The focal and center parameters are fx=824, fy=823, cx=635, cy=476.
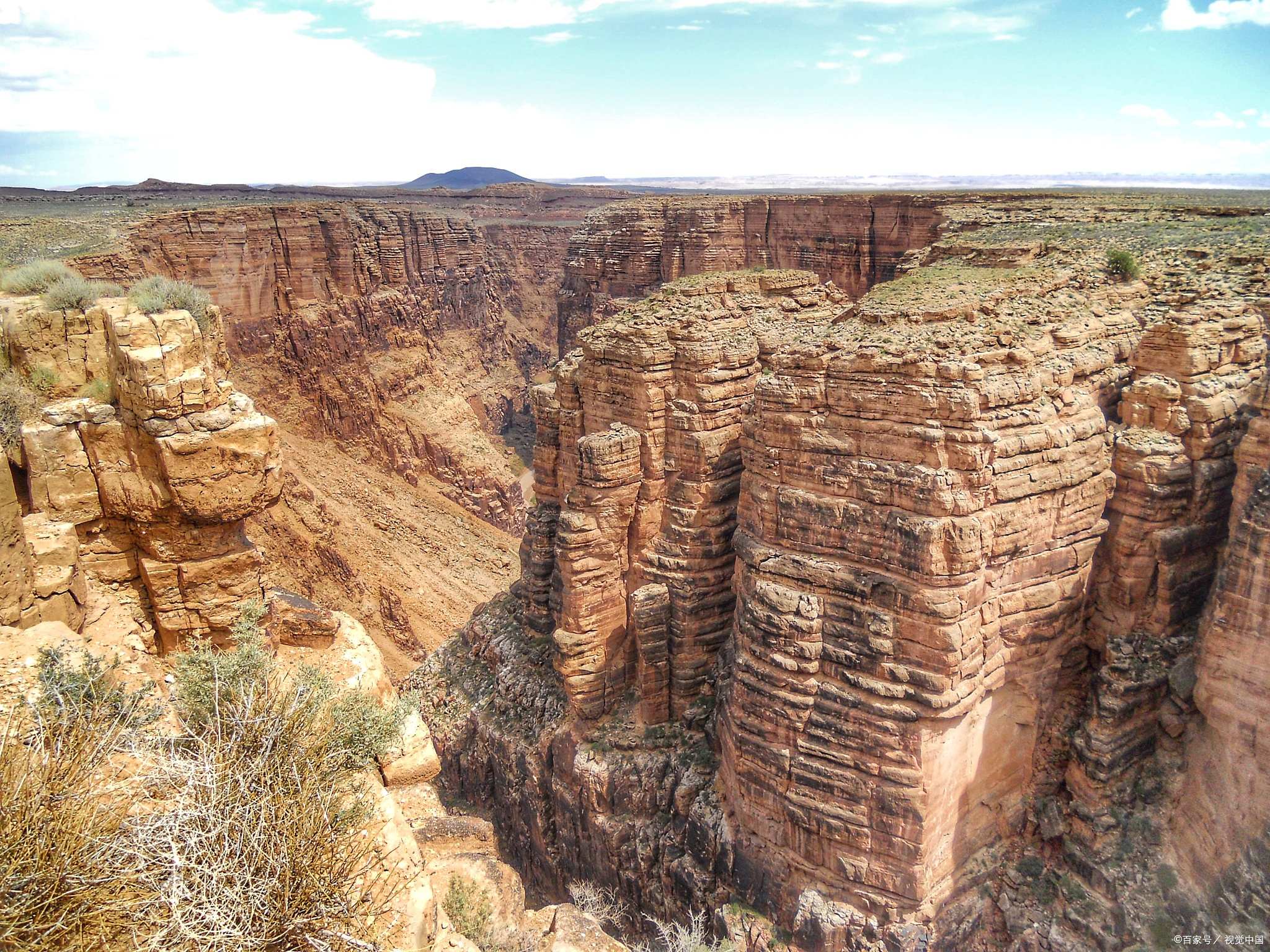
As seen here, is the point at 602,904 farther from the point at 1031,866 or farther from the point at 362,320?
the point at 362,320

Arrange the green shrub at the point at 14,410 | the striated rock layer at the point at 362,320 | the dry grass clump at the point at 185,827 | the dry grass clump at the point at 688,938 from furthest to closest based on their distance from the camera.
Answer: the striated rock layer at the point at 362,320 < the dry grass clump at the point at 688,938 < the green shrub at the point at 14,410 < the dry grass clump at the point at 185,827

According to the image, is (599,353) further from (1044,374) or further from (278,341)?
(278,341)

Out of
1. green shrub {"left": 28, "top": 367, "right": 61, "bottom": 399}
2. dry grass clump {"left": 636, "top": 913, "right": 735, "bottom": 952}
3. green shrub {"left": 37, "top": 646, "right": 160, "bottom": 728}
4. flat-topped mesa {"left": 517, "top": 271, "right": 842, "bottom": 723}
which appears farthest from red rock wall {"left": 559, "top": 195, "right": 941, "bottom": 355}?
green shrub {"left": 37, "top": 646, "right": 160, "bottom": 728}

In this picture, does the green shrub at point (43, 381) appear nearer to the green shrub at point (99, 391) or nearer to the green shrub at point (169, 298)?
the green shrub at point (99, 391)

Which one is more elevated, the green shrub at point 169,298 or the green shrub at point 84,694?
the green shrub at point 169,298

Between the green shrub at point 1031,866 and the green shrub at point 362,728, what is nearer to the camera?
the green shrub at point 362,728

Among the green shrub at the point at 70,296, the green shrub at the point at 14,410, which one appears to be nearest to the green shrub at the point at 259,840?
the green shrub at the point at 14,410

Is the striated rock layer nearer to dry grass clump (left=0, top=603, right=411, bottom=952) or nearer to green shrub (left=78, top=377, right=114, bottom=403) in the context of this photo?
green shrub (left=78, top=377, right=114, bottom=403)
